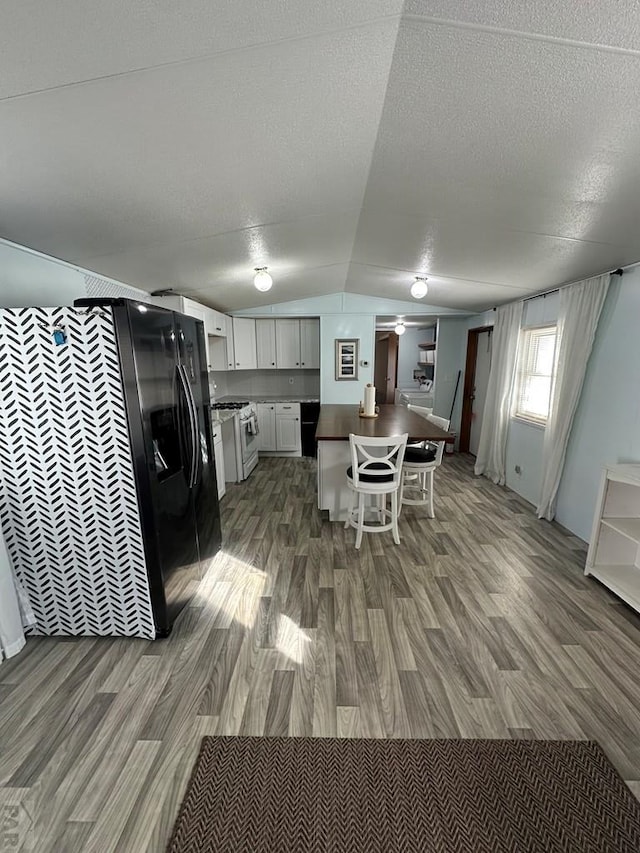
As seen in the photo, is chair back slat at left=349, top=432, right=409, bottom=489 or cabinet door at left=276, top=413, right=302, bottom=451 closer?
chair back slat at left=349, top=432, right=409, bottom=489

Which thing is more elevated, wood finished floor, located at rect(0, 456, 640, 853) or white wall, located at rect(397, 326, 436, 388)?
white wall, located at rect(397, 326, 436, 388)

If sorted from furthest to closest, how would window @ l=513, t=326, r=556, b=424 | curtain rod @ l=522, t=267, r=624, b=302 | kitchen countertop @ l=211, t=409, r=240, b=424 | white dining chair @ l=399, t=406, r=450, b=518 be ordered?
kitchen countertop @ l=211, t=409, r=240, b=424, window @ l=513, t=326, r=556, b=424, white dining chair @ l=399, t=406, r=450, b=518, curtain rod @ l=522, t=267, r=624, b=302

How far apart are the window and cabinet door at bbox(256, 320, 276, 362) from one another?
348 cm

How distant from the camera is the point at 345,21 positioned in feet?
3.17

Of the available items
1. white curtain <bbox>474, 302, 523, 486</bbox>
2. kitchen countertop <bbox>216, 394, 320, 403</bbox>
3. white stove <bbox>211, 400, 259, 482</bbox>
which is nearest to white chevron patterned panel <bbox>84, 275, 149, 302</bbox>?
white stove <bbox>211, 400, 259, 482</bbox>

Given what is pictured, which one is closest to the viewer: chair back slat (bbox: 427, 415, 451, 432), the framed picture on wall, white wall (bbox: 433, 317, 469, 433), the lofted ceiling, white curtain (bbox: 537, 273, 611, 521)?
the lofted ceiling

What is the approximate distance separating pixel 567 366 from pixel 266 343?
13.3ft

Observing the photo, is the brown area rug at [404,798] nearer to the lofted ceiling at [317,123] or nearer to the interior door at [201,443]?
the interior door at [201,443]

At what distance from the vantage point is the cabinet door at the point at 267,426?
18.2ft

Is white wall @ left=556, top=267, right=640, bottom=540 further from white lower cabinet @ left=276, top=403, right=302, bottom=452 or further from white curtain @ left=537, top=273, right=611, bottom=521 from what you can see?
white lower cabinet @ left=276, top=403, right=302, bottom=452

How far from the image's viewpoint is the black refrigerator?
1.71 meters

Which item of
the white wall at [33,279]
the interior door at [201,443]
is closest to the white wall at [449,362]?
the interior door at [201,443]

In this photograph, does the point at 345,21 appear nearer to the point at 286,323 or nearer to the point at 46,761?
the point at 46,761

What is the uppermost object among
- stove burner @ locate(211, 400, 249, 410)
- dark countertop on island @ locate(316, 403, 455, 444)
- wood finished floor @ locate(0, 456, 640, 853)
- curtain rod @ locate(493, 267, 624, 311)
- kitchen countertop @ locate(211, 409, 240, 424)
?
curtain rod @ locate(493, 267, 624, 311)
